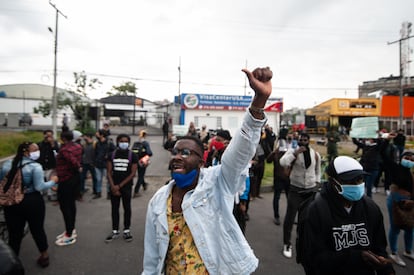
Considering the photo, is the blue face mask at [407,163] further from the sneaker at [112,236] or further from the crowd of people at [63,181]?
the sneaker at [112,236]

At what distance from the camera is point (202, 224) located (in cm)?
147

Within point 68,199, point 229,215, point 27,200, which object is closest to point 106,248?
point 68,199

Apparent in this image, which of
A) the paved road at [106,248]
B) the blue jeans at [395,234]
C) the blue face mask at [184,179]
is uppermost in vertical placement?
the blue face mask at [184,179]

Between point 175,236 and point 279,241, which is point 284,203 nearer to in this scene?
point 279,241

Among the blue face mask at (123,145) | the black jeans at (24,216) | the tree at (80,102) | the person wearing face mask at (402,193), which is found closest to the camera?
the black jeans at (24,216)

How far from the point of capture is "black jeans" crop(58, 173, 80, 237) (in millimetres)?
4059

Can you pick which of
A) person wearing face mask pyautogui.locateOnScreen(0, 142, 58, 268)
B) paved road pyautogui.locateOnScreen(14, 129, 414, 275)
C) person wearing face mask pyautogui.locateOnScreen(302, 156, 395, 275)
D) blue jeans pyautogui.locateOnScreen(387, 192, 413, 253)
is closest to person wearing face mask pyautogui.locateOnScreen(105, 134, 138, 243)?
paved road pyautogui.locateOnScreen(14, 129, 414, 275)

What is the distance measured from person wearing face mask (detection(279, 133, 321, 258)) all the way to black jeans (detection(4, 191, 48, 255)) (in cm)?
348

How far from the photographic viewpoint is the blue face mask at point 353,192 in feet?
6.33

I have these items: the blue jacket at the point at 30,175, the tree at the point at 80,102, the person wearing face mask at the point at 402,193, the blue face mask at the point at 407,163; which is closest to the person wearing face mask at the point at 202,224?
the blue jacket at the point at 30,175

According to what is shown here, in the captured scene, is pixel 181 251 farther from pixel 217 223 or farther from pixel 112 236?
pixel 112 236

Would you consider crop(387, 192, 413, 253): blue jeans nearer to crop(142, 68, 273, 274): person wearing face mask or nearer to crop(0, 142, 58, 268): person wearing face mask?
crop(142, 68, 273, 274): person wearing face mask

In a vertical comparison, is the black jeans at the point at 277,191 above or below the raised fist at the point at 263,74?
below

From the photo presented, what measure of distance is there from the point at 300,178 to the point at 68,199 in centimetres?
372
